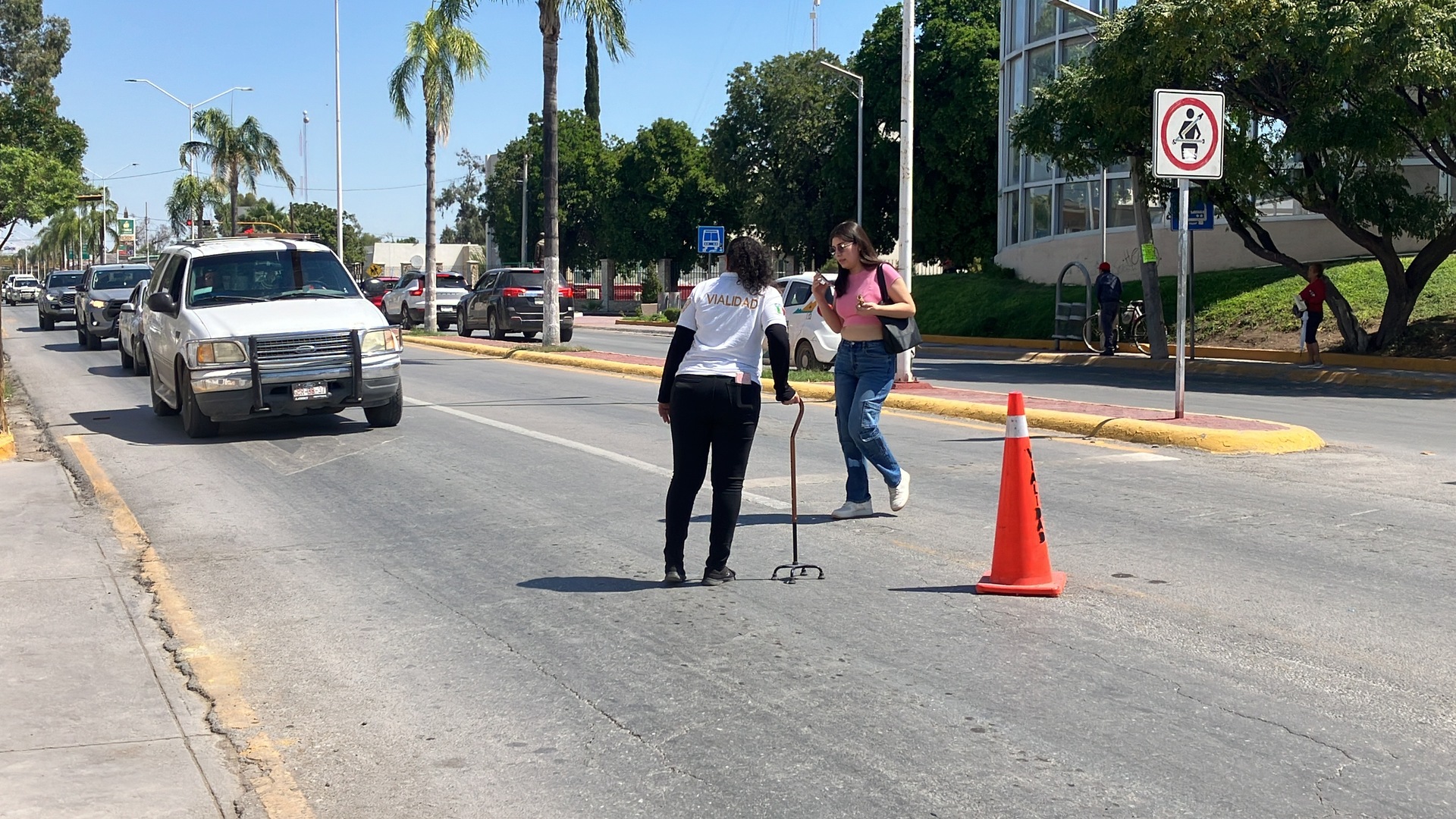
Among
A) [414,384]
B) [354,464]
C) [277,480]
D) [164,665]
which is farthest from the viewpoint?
[414,384]

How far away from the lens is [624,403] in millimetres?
16828

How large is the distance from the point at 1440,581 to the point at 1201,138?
6.43 metres

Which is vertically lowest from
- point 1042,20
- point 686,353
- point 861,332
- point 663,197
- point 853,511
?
point 853,511

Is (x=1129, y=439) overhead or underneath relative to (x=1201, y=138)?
underneath

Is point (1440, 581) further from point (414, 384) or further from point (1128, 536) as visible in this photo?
point (414, 384)

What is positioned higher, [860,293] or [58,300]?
[58,300]

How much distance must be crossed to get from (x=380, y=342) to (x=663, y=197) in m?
53.9

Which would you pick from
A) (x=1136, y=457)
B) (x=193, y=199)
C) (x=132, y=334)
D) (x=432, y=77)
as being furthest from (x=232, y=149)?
(x=1136, y=457)

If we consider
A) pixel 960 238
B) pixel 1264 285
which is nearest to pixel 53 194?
pixel 960 238

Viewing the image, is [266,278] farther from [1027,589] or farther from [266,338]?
[1027,589]

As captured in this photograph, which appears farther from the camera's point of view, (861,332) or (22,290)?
(22,290)

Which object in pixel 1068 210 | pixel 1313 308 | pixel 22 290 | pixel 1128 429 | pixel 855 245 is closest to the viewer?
pixel 855 245

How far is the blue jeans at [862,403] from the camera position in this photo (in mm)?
8523

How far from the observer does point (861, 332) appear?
8477mm
